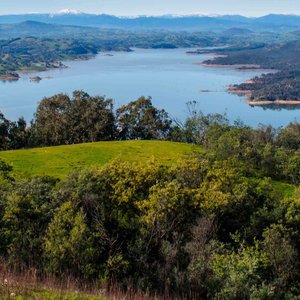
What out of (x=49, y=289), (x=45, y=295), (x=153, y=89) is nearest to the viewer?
(x=45, y=295)

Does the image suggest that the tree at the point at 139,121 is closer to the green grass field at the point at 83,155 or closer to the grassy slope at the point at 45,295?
the green grass field at the point at 83,155

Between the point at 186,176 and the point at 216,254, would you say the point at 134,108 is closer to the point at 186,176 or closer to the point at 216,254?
the point at 186,176

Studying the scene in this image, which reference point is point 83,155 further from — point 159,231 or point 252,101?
point 252,101

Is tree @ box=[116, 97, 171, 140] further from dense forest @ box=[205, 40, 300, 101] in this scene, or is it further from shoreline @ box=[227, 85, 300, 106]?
dense forest @ box=[205, 40, 300, 101]

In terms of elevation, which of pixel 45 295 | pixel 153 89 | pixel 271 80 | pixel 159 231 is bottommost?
pixel 153 89

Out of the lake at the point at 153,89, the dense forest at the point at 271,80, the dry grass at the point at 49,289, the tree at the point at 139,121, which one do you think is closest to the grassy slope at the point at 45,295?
the dry grass at the point at 49,289

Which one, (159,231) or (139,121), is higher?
(159,231)

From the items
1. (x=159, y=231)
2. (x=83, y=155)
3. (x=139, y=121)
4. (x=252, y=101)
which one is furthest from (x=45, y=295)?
(x=252, y=101)
